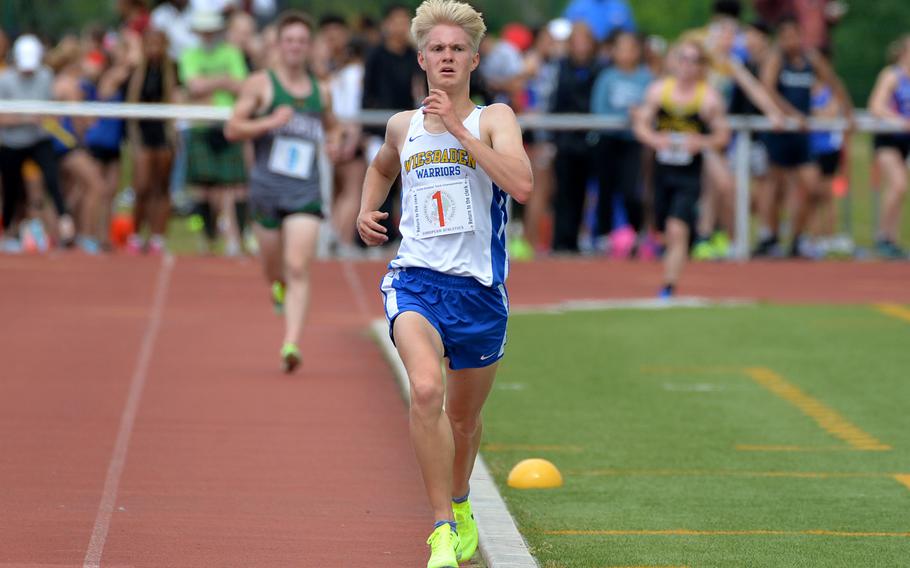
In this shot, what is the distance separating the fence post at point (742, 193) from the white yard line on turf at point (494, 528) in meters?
12.1

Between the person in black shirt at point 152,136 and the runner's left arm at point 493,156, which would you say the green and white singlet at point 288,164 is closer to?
the runner's left arm at point 493,156

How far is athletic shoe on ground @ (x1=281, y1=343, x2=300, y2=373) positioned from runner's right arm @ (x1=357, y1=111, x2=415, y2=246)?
506cm

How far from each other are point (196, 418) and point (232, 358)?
2761 mm

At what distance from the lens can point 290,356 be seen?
12172 mm

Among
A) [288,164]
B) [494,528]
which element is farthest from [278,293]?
[494,528]

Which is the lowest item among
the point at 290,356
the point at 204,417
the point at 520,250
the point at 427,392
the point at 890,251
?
the point at 520,250

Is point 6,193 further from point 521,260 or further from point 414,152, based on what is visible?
point 414,152

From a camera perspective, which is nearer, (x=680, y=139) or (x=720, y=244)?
(x=680, y=139)

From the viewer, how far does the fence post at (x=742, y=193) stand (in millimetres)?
20672

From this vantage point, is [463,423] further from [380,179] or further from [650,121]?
[650,121]

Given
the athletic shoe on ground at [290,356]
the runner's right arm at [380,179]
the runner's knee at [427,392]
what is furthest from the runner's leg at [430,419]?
the athletic shoe on ground at [290,356]

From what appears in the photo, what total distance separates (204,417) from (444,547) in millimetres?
4325

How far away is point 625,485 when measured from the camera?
862 centimetres

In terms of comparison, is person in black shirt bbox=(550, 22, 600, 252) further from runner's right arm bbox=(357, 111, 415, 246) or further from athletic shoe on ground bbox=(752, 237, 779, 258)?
runner's right arm bbox=(357, 111, 415, 246)
